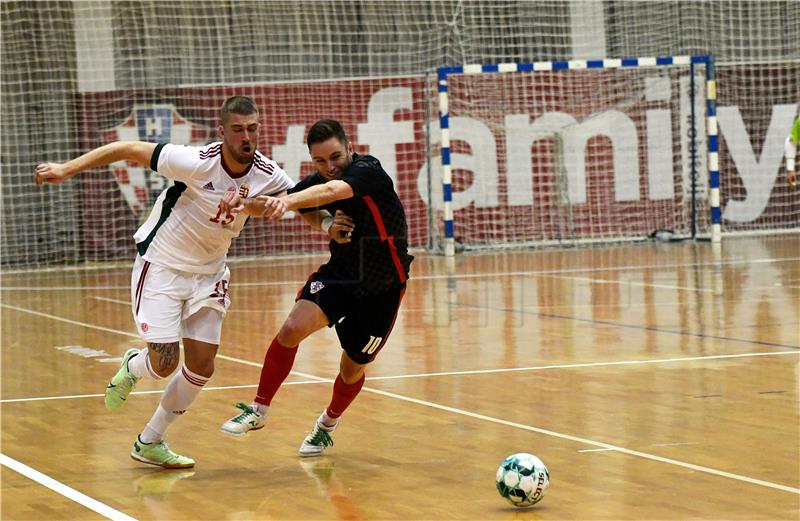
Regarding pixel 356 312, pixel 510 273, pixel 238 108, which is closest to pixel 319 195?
pixel 238 108

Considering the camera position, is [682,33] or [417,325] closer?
[417,325]

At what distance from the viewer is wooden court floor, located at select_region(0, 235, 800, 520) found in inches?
220

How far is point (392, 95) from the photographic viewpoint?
73.5 ft

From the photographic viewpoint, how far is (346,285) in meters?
6.71

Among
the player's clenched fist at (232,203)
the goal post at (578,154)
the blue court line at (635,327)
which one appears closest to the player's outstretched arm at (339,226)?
the player's clenched fist at (232,203)

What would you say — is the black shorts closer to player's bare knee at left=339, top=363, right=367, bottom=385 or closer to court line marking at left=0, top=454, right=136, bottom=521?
player's bare knee at left=339, top=363, right=367, bottom=385

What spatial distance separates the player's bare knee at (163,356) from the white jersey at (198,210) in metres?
0.42

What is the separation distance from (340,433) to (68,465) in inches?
63.3

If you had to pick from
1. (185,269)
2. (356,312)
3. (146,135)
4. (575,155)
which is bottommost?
(356,312)

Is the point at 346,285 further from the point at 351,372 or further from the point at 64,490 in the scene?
the point at 64,490

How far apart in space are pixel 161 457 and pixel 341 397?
3.37ft

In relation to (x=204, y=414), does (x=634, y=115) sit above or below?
above

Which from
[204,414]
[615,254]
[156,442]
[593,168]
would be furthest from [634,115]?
Result: [156,442]

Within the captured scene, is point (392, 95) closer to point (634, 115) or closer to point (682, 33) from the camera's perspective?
point (634, 115)
